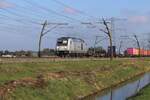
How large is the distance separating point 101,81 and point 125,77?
1548cm

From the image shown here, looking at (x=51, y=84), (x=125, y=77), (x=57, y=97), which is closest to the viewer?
(x=57, y=97)

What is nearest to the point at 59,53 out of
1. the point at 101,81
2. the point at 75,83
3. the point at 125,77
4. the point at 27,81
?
the point at 125,77

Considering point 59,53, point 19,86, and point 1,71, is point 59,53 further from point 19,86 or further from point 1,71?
point 19,86

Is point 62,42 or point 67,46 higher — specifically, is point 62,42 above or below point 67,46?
above

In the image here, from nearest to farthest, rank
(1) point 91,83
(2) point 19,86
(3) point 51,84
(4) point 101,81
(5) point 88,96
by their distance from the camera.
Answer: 1. (2) point 19,86
2. (3) point 51,84
3. (5) point 88,96
4. (1) point 91,83
5. (4) point 101,81

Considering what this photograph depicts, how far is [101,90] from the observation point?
43.4 m

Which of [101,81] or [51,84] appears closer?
[51,84]

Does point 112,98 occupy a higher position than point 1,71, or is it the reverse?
point 1,71

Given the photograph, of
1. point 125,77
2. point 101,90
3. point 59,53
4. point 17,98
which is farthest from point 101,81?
point 59,53

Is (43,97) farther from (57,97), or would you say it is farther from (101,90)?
(101,90)

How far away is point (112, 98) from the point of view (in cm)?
3791

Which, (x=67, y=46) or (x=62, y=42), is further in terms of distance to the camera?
(x=62, y=42)

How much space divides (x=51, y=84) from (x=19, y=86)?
19.2 feet

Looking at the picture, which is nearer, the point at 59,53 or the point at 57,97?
the point at 57,97
